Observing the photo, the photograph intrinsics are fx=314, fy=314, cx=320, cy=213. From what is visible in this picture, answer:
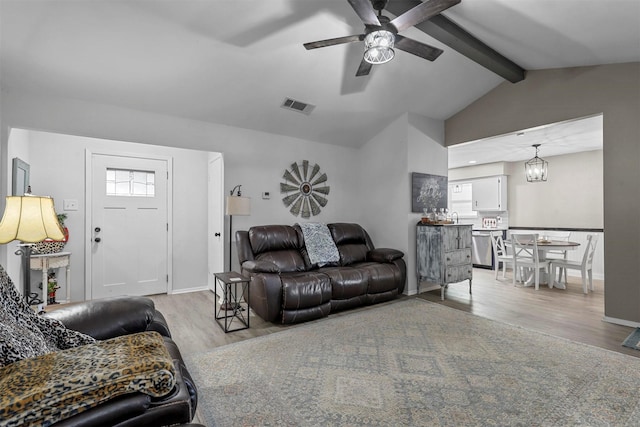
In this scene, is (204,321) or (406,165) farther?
(406,165)

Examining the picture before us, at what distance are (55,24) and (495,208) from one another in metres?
7.68

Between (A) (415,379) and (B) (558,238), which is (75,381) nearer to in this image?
(A) (415,379)

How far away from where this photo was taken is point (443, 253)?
4.25 metres

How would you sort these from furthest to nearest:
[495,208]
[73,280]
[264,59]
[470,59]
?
[495,208]
[73,280]
[470,59]
[264,59]

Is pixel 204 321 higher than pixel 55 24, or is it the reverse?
pixel 55 24

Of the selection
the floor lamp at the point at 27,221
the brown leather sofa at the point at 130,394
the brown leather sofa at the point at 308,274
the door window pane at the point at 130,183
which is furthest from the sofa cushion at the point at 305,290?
the door window pane at the point at 130,183

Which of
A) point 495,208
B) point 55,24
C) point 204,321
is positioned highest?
point 55,24

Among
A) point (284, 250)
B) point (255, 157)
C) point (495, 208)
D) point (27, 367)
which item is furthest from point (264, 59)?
point (495, 208)

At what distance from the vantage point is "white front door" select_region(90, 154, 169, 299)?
4.25 meters

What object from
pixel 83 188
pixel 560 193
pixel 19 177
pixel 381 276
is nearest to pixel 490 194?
pixel 560 193

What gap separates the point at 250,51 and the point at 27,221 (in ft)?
7.58

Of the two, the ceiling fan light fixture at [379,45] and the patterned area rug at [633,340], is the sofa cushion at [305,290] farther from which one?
the patterned area rug at [633,340]

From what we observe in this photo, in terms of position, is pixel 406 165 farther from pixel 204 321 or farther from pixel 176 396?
pixel 176 396

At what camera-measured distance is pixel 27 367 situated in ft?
3.04
